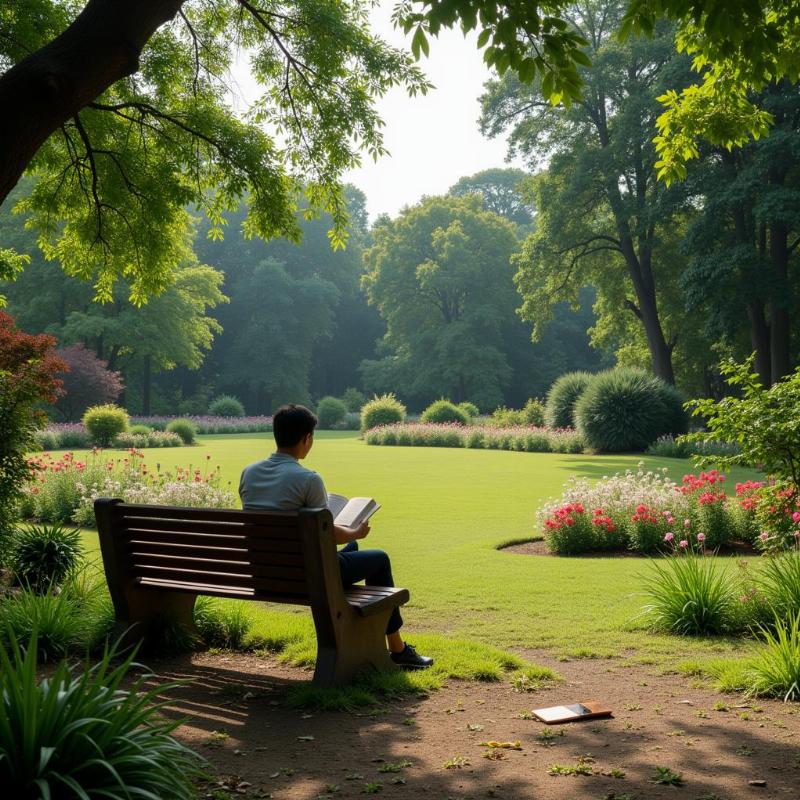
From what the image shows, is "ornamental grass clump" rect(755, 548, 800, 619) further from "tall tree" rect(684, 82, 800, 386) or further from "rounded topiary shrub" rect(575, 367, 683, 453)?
"tall tree" rect(684, 82, 800, 386)

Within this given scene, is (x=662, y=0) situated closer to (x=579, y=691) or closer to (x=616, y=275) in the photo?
(x=579, y=691)

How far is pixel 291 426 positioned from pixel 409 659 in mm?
1587

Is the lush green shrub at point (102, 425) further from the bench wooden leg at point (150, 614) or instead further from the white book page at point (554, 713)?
the white book page at point (554, 713)

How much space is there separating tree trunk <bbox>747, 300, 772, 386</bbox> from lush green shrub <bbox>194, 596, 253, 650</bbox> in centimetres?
2458

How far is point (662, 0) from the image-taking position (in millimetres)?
5410

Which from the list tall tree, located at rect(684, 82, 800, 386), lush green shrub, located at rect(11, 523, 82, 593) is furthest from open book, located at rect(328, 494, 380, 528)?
tall tree, located at rect(684, 82, 800, 386)

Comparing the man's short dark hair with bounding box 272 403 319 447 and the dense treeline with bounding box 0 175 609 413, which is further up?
the dense treeline with bounding box 0 175 609 413

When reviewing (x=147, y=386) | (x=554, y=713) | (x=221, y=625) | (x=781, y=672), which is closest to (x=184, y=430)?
(x=147, y=386)

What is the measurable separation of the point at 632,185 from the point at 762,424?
28.0 metres

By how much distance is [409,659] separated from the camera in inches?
205

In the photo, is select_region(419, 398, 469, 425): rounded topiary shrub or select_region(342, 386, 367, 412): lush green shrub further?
select_region(342, 386, 367, 412): lush green shrub

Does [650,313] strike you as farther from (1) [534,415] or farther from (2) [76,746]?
(2) [76,746]

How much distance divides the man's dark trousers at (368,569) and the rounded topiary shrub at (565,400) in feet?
84.1

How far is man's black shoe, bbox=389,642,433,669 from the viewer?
520 cm
